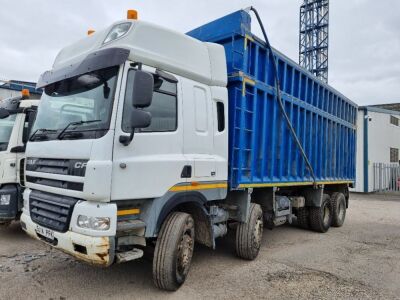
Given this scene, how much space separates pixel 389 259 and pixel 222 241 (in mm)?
2800

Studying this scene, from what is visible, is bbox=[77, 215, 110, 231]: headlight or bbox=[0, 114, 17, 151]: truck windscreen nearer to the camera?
bbox=[77, 215, 110, 231]: headlight

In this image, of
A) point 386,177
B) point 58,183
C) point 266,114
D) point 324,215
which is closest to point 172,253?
point 58,183

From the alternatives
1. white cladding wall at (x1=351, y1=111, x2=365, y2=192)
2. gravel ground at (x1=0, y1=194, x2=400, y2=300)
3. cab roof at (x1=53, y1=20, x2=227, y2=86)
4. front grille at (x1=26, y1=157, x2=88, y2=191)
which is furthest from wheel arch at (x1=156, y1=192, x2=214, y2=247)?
white cladding wall at (x1=351, y1=111, x2=365, y2=192)

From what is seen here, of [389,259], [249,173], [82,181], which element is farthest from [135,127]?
[389,259]

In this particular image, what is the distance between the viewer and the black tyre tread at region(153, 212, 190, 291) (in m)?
3.74

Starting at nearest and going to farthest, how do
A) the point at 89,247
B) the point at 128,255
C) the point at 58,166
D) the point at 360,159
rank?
the point at 89,247
the point at 128,255
the point at 58,166
the point at 360,159

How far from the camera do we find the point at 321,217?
7.75 meters

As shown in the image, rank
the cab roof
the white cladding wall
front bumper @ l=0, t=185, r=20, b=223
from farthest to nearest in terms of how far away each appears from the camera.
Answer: the white cladding wall
front bumper @ l=0, t=185, r=20, b=223
the cab roof

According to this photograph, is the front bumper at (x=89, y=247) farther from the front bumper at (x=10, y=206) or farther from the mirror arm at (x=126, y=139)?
the front bumper at (x=10, y=206)

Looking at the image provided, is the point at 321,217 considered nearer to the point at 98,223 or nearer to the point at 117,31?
the point at 98,223

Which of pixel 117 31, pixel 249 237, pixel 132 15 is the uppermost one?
pixel 132 15

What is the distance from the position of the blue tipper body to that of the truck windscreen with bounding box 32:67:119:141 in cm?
200

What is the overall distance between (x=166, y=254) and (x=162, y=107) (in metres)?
1.60

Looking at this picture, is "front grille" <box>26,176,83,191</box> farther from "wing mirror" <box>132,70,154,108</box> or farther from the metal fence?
the metal fence
